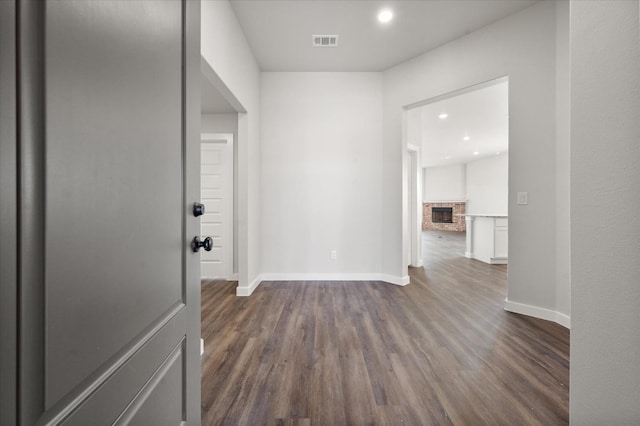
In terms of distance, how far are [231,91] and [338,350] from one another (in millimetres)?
2473

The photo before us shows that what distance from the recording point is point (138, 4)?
642mm

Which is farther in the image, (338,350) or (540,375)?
(338,350)

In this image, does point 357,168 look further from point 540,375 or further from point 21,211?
point 21,211

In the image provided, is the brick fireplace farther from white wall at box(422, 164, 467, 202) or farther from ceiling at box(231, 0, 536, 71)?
ceiling at box(231, 0, 536, 71)

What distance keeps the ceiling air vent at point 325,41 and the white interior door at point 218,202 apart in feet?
5.93

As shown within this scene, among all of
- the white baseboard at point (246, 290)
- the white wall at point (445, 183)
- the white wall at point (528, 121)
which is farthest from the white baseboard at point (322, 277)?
the white wall at point (445, 183)

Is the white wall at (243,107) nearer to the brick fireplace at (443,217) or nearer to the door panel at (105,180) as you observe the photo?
the door panel at (105,180)

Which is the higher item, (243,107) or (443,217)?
(243,107)

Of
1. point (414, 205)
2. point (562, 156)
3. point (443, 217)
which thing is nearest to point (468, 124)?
point (414, 205)

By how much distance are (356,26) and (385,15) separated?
1.04ft

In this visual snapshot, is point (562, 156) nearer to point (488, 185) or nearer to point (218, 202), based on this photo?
point (218, 202)

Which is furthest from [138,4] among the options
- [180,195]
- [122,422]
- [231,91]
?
[231,91]

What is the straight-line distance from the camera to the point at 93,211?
0.50 meters

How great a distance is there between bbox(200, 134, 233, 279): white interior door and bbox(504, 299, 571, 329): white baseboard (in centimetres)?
359
